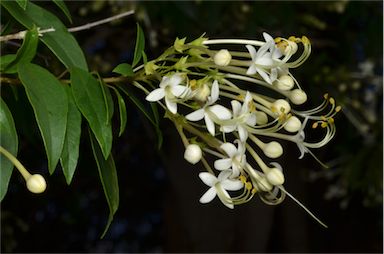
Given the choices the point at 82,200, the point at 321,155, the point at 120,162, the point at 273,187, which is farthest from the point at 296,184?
the point at 273,187

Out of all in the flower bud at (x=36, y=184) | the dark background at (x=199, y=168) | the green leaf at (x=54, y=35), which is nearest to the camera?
the flower bud at (x=36, y=184)

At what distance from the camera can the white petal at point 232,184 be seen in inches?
31.4

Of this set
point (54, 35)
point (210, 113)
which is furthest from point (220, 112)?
point (54, 35)

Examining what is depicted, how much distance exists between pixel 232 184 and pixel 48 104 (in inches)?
8.1

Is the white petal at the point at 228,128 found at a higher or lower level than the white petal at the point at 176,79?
lower

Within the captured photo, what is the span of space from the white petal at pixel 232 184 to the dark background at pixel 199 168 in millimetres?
367

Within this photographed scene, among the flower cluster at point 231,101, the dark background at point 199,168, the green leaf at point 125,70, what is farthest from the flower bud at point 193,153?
the dark background at point 199,168

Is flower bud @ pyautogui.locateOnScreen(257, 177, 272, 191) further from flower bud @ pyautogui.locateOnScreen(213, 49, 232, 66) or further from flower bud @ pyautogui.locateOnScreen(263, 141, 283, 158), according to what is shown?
flower bud @ pyautogui.locateOnScreen(213, 49, 232, 66)

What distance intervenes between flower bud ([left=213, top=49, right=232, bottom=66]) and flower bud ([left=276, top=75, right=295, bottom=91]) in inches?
2.5

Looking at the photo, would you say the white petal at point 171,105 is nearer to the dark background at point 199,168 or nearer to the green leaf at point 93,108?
the green leaf at point 93,108

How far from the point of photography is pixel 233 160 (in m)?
0.79

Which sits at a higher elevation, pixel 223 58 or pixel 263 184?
pixel 223 58

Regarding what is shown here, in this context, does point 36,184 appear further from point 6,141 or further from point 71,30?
point 71,30

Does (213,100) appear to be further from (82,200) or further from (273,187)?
(82,200)
